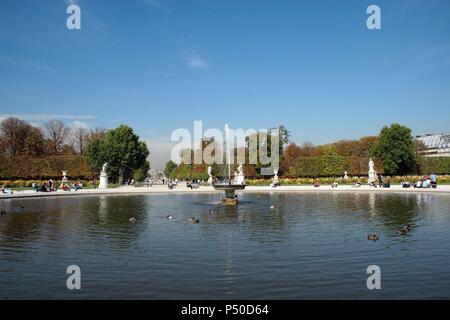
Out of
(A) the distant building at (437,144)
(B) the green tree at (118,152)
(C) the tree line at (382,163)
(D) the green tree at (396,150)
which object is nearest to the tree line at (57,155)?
(B) the green tree at (118,152)

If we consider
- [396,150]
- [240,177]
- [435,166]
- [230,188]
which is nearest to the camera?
[230,188]

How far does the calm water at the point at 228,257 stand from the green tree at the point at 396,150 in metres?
43.0

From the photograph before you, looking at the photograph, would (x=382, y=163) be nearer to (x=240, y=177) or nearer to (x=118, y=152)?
(x=240, y=177)

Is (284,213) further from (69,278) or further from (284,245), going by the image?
(69,278)

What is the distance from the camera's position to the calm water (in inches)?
326

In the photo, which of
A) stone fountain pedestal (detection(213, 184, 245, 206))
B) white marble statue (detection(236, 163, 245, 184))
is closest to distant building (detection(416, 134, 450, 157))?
white marble statue (detection(236, 163, 245, 184))

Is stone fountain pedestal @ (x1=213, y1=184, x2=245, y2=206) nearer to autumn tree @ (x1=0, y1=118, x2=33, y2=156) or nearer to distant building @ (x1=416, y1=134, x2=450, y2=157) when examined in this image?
autumn tree @ (x1=0, y1=118, x2=33, y2=156)

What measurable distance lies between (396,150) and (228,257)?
5363cm

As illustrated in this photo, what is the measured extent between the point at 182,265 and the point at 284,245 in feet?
11.8

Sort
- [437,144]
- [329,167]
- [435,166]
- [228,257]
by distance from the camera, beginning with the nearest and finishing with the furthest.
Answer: [228,257] < [329,167] < [435,166] < [437,144]

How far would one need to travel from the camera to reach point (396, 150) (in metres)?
58.7

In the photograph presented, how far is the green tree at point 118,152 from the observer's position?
65075 mm

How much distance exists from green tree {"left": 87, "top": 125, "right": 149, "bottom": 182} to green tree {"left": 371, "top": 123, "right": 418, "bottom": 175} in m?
38.6

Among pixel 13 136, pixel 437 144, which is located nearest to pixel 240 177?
pixel 13 136
